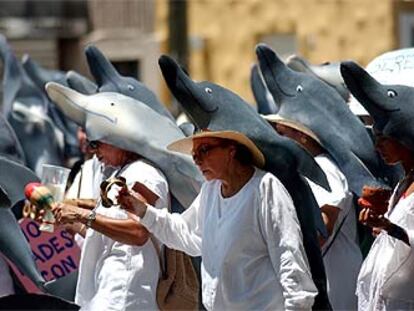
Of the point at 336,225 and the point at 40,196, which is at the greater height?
the point at 40,196

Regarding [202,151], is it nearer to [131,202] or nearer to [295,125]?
[131,202]

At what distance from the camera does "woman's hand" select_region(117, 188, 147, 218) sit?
6.73 metres

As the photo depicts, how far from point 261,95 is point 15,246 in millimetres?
3205

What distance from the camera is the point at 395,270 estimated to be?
639 cm

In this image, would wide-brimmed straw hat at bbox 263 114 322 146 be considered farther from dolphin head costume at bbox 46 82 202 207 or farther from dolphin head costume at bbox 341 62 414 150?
dolphin head costume at bbox 341 62 414 150

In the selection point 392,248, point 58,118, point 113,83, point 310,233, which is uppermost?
point 113,83

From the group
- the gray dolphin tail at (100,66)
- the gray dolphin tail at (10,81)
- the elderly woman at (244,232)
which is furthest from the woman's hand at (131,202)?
the gray dolphin tail at (10,81)

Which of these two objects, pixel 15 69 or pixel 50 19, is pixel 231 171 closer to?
pixel 15 69

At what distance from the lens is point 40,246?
8133 mm

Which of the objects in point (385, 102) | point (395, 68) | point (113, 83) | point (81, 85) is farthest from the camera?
point (81, 85)

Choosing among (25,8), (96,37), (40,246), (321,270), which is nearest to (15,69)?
(40,246)

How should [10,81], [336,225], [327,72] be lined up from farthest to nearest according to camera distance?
1. [10,81]
2. [327,72]
3. [336,225]

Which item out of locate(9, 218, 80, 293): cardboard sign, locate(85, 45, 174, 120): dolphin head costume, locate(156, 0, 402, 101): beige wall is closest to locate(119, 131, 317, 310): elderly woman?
locate(9, 218, 80, 293): cardboard sign

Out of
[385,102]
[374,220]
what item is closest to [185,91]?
[385,102]
